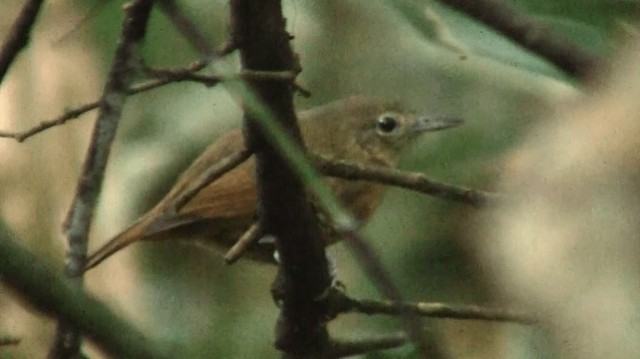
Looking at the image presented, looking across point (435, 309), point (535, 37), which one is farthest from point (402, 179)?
point (535, 37)

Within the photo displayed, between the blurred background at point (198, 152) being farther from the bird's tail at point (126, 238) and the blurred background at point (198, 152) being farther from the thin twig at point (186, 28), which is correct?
the thin twig at point (186, 28)

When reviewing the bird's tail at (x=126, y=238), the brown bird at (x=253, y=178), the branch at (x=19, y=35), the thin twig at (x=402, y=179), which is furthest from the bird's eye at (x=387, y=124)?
the branch at (x=19, y=35)

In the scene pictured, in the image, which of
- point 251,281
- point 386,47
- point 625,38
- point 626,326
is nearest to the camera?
point 626,326

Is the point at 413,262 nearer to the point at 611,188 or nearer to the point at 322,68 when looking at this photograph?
the point at 322,68

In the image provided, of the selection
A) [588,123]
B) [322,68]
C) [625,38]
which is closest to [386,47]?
[322,68]

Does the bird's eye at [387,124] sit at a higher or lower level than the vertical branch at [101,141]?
lower

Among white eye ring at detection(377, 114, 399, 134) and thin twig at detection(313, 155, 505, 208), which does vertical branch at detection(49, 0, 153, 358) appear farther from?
white eye ring at detection(377, 114, 399, 134)
